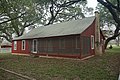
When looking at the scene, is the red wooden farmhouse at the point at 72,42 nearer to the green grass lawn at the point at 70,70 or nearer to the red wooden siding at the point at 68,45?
the red wooden siding at the point at 68,45

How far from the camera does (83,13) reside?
120ft

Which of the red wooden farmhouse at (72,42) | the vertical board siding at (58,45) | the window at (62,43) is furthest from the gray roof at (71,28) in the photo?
the window at (62,43)

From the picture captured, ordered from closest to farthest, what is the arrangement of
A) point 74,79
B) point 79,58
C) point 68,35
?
point 74,79 → point 79,58 → point 68,35

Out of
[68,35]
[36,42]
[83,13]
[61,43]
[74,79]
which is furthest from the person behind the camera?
[83,13]

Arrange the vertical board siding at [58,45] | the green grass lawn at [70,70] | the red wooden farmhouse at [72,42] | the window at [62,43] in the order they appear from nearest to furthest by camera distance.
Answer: the green grass lawn at [70,70] → the red wooden farmhouse at [72,42] → the vertical board siding at [58,45] → the window at [62,43]

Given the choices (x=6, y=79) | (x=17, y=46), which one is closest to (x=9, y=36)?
(x=17, y=46)

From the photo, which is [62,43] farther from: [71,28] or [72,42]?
[71,28]

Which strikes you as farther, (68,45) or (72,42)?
(68,45)

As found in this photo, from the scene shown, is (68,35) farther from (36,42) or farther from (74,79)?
(74,79)

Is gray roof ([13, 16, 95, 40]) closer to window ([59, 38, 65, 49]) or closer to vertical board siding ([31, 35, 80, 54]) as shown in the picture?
vertical board siding ([31, 35, 80, 54])

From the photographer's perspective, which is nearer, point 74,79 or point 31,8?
point 74,79

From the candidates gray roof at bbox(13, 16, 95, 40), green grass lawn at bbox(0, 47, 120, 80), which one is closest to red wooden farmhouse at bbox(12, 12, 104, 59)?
gray roof at bbox(13, 16, 95, 40)

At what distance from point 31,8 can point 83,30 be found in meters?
6.90

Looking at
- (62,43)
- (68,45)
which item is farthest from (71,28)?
(68,45)
